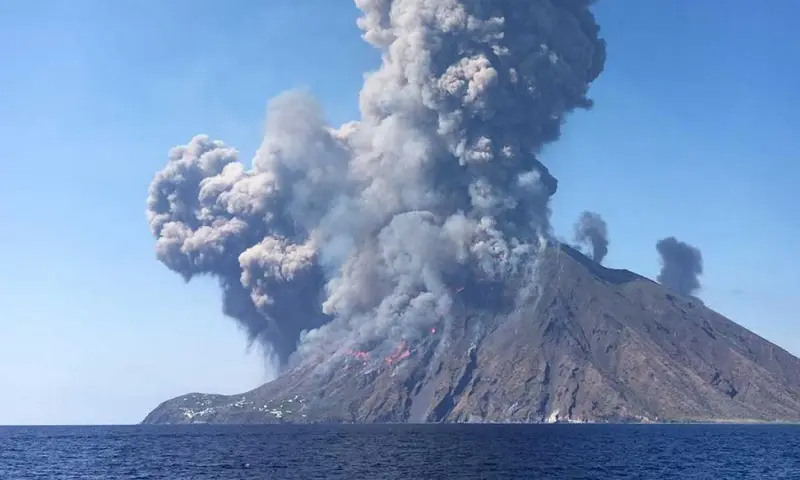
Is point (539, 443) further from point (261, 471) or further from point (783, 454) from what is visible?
point (261, 471)

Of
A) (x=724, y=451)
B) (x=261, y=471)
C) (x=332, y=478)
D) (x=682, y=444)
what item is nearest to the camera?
(x=332, y=478)

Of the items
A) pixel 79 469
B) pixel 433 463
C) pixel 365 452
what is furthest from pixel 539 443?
pixel 79 469

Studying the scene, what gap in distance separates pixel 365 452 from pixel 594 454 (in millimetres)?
37929

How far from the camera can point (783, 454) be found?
476 feet

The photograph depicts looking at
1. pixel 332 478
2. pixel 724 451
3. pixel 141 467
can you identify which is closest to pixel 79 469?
pixel 141 467

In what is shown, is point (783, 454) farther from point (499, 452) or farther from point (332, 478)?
point (332, 478)

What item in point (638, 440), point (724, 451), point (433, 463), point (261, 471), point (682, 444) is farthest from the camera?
point (638, 440)

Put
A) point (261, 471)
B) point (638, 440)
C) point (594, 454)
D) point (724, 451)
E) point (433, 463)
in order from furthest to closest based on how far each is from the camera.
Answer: point (638, 440), point (724, 451), point (594, 454), point (433, 463), point (261, 471)

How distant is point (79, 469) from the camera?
130m

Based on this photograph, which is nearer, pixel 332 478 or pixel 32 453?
pixel 332 478

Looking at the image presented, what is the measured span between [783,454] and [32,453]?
459 feet

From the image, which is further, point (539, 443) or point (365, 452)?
point (539, 443)

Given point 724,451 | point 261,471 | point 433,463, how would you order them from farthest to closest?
point 724,451 < point 433,463 < point 261,471

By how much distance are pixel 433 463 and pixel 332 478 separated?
23.7m
